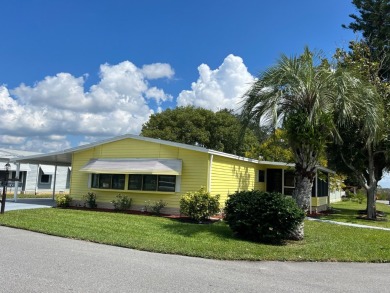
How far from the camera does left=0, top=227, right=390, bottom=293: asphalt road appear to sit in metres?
5.51

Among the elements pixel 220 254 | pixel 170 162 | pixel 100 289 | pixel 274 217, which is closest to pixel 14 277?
pixel 100 289

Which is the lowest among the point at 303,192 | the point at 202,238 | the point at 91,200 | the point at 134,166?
the point at 202,238

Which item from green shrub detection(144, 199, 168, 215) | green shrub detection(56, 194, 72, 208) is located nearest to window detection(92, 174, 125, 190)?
green shrub detection(56, 194, 72, 208)

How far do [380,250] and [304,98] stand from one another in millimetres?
4611

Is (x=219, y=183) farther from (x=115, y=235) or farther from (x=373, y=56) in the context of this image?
(x=373, y=56)

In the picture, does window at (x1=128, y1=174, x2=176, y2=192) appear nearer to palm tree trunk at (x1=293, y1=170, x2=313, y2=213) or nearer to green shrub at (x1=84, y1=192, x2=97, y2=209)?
green shrub at (x1=84, y1=192, x2=97, y2=209)

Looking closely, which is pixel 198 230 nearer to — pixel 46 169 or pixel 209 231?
pixel 209 231

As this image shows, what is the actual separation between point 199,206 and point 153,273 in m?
7.03

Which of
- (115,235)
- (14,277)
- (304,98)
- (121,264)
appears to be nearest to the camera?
(14,277)

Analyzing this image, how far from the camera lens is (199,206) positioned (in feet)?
43.7

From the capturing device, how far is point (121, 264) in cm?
691

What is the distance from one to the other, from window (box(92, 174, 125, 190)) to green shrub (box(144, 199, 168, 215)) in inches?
66.3

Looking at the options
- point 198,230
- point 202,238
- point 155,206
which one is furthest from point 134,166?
point 202,238

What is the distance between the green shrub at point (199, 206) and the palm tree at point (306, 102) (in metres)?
3.42
